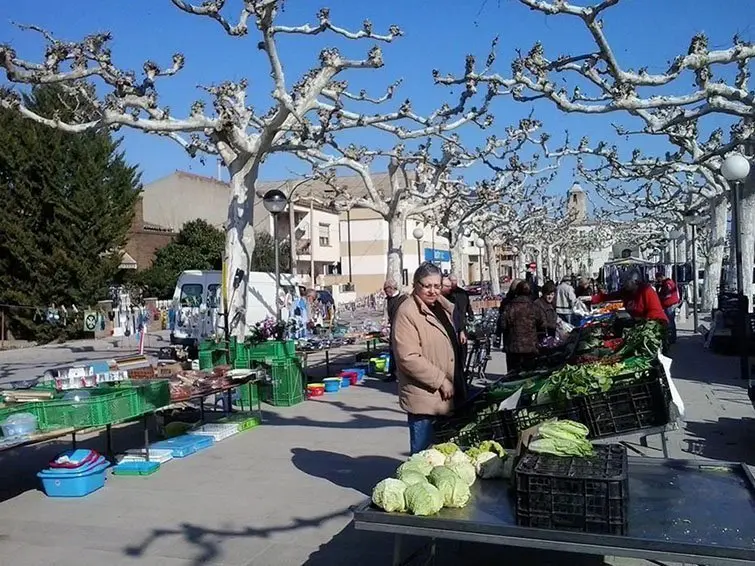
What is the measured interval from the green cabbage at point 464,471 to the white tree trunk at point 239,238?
10.2 m

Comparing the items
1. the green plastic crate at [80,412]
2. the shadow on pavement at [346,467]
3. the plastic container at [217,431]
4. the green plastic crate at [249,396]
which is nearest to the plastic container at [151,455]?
the plastic container at [217,431]

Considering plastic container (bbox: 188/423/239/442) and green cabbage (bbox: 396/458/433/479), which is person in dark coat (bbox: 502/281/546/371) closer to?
plastic container (bbox: 188/423/239/442)

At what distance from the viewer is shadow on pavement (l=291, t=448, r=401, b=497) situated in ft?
24.1

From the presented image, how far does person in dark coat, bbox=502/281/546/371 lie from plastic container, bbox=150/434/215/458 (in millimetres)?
4065

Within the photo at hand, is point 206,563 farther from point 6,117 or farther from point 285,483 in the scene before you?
point 6,117

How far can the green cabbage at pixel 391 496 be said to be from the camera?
397cm

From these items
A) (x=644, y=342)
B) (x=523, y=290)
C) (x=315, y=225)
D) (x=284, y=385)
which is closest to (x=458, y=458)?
(x=644, y=342)

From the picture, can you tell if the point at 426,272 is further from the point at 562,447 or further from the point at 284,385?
the point at 284,385

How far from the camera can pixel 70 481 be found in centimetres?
723

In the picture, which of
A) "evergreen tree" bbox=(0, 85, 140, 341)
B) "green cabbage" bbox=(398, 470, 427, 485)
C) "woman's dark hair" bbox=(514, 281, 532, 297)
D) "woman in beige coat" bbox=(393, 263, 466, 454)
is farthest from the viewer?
"evergreen tree" bbox=(0, 85, 140, 341)

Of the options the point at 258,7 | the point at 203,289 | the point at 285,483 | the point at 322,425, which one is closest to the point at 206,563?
the point at 285,483

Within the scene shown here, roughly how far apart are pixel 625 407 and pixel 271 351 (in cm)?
758

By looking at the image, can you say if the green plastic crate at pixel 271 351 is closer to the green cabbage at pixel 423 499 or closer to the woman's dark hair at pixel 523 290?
the woman's dark hair at pixel 523 290

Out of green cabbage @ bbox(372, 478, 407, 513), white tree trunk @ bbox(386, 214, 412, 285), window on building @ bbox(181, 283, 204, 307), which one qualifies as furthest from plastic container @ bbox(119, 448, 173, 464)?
window on building @ bbox(181, 283, 204, 307)
